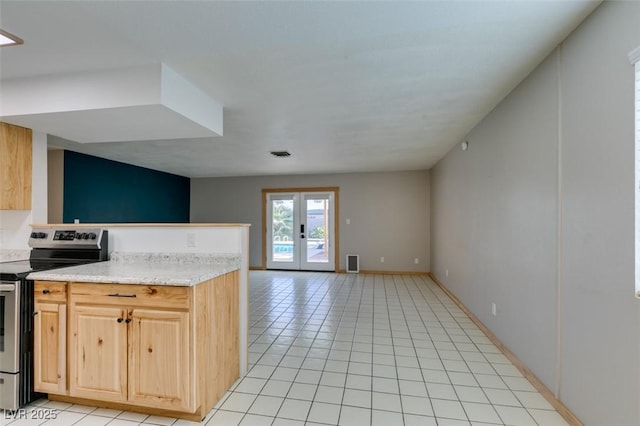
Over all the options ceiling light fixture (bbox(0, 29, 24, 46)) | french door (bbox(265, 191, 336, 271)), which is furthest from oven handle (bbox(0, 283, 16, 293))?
french door (bbox(265, 191, 336, 271))

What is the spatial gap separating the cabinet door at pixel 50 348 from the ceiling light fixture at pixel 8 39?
5.35ft

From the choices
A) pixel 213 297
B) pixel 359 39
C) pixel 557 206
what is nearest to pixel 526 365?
pixel 557 206

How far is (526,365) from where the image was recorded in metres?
2.29

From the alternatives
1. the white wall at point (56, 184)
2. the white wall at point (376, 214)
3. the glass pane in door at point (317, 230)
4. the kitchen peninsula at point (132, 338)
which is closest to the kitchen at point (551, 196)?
the white wall at point (56, 184)

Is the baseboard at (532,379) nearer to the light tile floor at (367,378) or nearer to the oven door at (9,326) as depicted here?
the light tile floor at (367,378)

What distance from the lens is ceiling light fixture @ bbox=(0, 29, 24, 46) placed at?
66.6 inches

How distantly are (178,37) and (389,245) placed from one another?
5.83m

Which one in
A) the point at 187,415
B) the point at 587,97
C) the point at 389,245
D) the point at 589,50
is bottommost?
the point at 187,415

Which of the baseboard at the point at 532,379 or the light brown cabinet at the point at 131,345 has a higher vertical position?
the light brown cabinet at the point at 131,345

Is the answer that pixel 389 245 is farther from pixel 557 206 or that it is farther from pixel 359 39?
pixel 359 39

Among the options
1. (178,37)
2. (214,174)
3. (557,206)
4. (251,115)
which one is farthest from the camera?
Answer: (214,174)

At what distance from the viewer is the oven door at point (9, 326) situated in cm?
189

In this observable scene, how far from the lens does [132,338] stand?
182 cm

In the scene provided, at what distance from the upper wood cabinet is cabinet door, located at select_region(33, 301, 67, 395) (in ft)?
4.22
